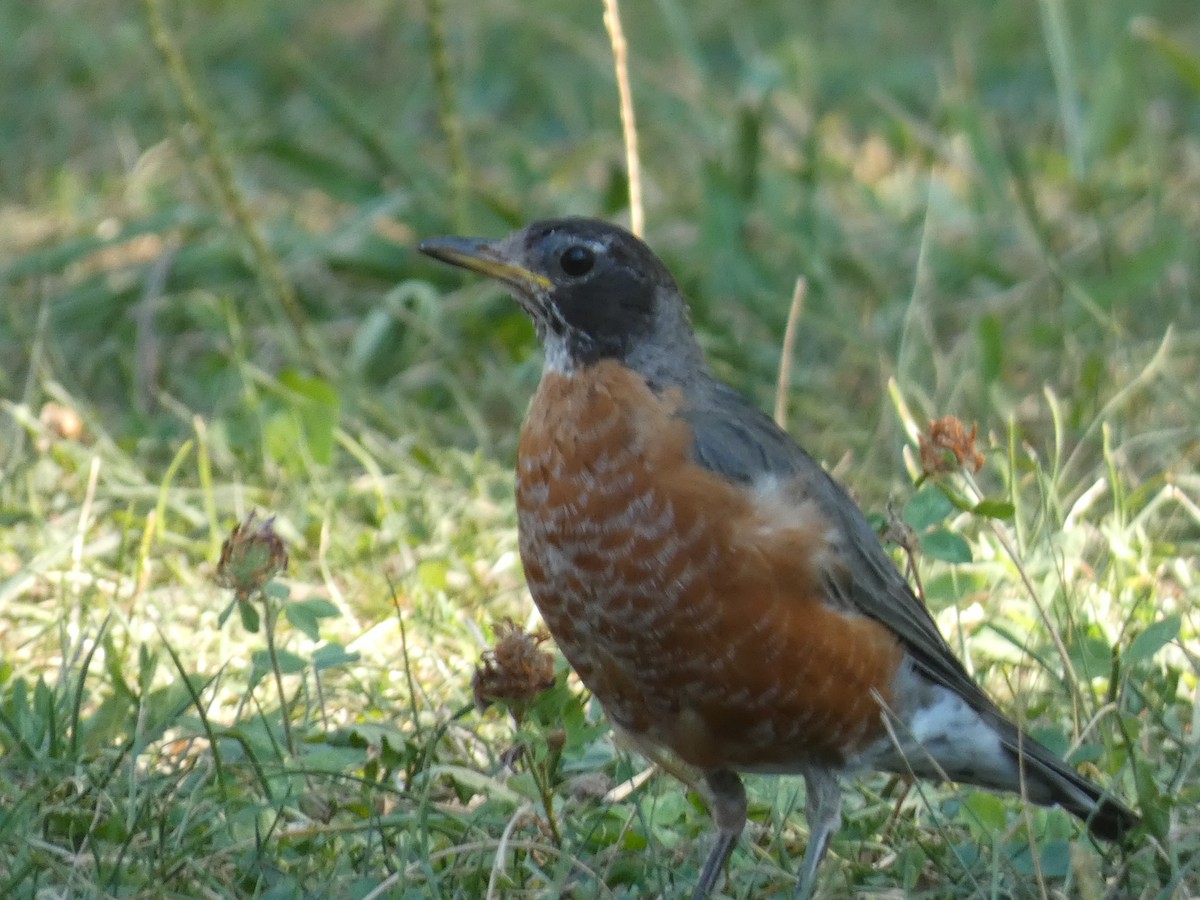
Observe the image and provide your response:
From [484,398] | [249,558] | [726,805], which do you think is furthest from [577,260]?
[484,398]

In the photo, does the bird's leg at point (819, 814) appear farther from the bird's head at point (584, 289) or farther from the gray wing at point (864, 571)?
the bird's head at point (584, 289)

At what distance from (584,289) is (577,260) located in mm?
59

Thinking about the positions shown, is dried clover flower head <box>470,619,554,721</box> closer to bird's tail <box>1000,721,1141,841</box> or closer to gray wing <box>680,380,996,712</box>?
gray wing <box>680,380,996,712</box>

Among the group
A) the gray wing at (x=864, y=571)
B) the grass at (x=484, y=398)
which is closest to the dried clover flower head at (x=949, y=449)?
the grass at (x=484, y=398)

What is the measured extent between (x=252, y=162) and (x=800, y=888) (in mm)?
4676

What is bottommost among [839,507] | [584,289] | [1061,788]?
[1061,788]

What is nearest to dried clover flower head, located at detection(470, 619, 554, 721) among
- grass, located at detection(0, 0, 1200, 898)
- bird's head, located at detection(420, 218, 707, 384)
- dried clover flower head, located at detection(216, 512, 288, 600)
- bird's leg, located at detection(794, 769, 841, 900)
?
grass, located at detection(0, 0, 1200, 898)

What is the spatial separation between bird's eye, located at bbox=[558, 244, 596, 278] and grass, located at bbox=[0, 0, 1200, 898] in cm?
72

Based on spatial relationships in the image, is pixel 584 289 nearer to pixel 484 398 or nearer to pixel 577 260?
pixel 577 260

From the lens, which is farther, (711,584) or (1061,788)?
(1061,788)

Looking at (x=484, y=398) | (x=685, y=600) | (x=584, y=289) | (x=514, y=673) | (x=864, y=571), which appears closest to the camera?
(x=514, y=673)

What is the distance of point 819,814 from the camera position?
310 cm

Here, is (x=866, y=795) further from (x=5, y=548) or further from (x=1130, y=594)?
(x=5, y=548)

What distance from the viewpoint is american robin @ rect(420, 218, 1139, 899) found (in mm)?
2971
